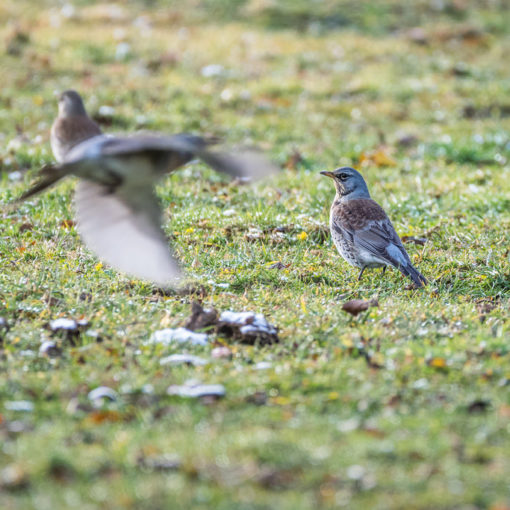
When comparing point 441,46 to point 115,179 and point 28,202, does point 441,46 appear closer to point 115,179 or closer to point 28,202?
point 28,202

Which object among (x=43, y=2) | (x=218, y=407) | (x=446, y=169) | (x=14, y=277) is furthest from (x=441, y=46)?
(x=218, y=407)

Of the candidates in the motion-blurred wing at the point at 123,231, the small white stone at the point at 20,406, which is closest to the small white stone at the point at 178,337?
the motion-blurred wing at the point at 123,231

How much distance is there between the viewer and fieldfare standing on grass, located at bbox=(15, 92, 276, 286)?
459 centimetres

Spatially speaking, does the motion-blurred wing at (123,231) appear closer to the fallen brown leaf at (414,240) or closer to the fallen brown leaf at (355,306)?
the fallen brown leaf at (355,306)

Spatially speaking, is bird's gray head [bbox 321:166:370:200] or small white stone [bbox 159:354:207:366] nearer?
small white stone [bbox 159:354:207:366]

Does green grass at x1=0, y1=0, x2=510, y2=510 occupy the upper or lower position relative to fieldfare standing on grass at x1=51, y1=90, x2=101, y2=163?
lower

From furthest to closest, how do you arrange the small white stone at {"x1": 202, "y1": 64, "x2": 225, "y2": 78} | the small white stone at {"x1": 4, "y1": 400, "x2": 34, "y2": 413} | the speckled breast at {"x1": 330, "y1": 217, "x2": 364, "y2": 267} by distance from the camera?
→ the small white stone at {"x1": 202, "y1": 64, "x2": 225, "y2": 78}, the speckled breast at {"x1": 330, "y1": 217, "x2": 364, "y2": 267}, the small white stone at {"x1": 4, "y1": 400, "x2": 34, "y2": 413}

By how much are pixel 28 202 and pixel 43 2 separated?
10.9m

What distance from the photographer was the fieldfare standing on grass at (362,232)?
6.39 metres

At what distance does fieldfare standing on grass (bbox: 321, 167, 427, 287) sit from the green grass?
0.19 meters

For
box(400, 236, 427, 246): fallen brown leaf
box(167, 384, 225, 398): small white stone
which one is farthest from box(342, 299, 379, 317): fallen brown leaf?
box(400, 236, 427, 246): fallen brown leaf

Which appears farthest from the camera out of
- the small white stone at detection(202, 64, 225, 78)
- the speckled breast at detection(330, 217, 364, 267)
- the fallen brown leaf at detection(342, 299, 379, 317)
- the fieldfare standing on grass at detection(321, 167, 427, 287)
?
the small white stone at detection(202, 64, 225, 78)

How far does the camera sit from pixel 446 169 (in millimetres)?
10016

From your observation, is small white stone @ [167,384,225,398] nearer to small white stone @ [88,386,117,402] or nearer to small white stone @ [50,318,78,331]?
small white stone @ [88,386,117,402]
